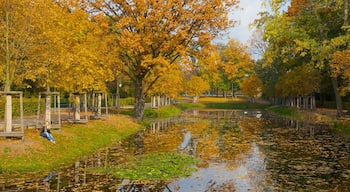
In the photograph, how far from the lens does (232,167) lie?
61.5 ft

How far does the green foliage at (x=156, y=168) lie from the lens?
16.5 meters

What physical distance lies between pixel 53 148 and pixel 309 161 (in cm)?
1394

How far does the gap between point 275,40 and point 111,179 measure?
32560mm

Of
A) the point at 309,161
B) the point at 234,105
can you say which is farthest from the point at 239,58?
the point at 309,161

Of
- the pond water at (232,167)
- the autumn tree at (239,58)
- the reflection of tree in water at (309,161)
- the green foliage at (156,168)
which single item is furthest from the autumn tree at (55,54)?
→ the autumn tree at (239,58)

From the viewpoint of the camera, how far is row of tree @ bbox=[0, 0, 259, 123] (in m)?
20.2

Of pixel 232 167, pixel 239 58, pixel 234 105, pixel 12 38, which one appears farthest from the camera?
pixel 239 58

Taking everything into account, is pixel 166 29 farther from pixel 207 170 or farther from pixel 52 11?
pixel 207 170

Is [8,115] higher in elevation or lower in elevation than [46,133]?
higher

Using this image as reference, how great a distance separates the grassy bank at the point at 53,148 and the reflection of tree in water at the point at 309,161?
1081 centimetres

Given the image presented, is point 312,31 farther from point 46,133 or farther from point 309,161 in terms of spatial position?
point 46,133

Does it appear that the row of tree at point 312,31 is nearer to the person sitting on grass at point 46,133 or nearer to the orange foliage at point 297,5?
the orange foliage at point 297,5

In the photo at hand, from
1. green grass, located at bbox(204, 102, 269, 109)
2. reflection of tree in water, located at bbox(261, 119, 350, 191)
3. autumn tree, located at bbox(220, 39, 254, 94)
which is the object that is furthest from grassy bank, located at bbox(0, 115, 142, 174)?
autumn tree, located at bbox(220, 39, 254, 94)

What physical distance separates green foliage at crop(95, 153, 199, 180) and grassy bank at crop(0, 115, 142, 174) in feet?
10.9
